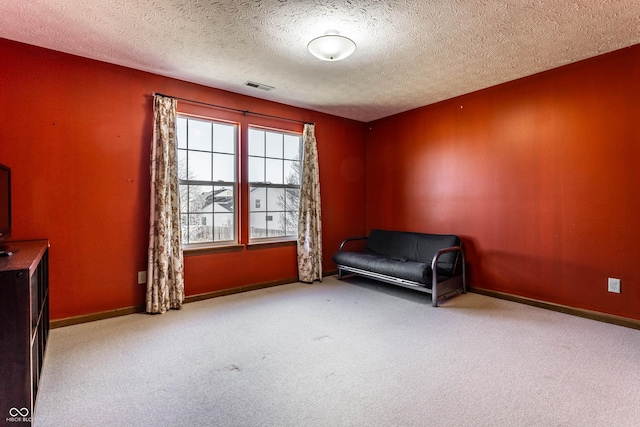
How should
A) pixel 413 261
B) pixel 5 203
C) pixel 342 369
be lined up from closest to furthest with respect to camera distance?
pixel 342 369 → pixel 5 203 → pixel 413 261

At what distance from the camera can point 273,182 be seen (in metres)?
4.41

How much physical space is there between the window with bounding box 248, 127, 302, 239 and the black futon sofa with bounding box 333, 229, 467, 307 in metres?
0.96

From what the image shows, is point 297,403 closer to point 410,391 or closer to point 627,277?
point 410,391

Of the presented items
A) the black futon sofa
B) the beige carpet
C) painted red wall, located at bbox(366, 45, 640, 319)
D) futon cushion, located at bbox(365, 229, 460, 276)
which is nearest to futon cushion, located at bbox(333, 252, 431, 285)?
the black futon sofa

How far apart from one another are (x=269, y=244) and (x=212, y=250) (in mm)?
785

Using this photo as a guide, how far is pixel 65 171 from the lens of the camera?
2912 millimetres

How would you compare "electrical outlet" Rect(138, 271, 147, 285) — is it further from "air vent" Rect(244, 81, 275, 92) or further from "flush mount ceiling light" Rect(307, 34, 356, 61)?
"flush mount ceiling light" Rect(307, 34, 356, 61)

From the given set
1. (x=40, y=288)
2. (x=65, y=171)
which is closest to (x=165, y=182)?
(x=65, y=171)

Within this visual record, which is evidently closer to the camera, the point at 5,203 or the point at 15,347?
the point at 15,347

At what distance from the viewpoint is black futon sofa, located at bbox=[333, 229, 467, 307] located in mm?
3551

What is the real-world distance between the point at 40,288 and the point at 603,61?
5101 mm

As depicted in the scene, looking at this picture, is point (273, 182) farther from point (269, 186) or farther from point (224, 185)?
point (224, 185)

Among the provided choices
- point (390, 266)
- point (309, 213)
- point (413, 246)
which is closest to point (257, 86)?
point (309, 213)

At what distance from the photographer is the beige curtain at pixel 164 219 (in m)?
3.25
